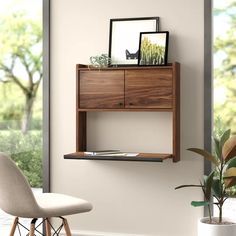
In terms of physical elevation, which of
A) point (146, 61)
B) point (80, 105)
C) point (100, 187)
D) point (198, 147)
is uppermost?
point (146, 61)

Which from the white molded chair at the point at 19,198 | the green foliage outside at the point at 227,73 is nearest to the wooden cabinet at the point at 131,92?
the green foliage outside at the point at 227,73

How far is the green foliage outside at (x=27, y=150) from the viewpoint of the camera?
4.71m

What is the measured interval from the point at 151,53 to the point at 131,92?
306 mm

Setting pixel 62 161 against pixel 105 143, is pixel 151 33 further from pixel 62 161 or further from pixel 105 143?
pixel 62 161

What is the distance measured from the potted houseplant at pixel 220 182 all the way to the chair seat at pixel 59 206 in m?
0.75

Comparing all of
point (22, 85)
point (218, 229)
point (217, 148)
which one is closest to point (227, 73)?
point (217, 148)

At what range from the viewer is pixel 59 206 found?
354 centimetres

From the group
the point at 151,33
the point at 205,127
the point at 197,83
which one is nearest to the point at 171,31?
the point at 151,33

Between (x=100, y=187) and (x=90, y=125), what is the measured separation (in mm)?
466

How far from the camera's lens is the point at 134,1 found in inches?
174

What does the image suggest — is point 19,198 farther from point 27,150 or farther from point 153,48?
point 153,48

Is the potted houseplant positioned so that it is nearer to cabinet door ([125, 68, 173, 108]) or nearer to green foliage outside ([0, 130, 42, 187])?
cabinet door ([125, 68, 173, 108])

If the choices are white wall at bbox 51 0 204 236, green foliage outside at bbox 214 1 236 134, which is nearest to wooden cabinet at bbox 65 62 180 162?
white wall at bbox 51 0 204 236

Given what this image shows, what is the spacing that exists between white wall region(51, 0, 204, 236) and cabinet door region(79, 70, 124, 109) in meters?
0.21
